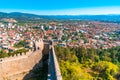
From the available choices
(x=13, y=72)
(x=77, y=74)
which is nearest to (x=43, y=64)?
(x=13, y=72)

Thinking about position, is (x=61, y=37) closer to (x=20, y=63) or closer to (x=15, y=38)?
(x=15, y=38)

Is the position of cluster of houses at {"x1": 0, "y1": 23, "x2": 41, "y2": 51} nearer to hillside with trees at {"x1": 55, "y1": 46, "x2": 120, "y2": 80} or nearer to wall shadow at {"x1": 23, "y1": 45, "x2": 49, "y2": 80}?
hillside with trees at {"x1": 55, "y1": 46, "x2": 120, "y2": 80}

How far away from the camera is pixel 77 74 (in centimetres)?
3095

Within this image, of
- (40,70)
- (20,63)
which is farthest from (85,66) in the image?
(20,63)

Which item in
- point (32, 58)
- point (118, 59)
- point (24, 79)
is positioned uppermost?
point (32, 58)

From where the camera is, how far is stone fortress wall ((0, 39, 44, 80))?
23.2 metres

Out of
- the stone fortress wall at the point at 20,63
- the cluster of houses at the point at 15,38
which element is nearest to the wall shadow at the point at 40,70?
the stone fortress wall at the point at 20,63

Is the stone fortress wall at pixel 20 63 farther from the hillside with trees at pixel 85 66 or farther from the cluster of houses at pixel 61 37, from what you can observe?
the cluster of houses at pixel 61 37

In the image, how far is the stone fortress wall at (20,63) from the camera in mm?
23188

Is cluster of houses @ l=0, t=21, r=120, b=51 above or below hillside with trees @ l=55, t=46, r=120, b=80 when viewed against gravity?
below

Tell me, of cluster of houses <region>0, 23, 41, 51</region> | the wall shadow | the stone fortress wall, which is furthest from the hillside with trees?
cluster of houses <region>0, 23, 41, 51</region>

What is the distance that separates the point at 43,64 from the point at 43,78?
8.36ft

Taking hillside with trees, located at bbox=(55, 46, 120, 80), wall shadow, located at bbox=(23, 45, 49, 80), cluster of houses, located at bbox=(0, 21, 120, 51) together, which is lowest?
cluster of houses, located at bbox=(0, 21, 120, 51)

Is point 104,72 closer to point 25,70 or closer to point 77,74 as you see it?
point 77,74
